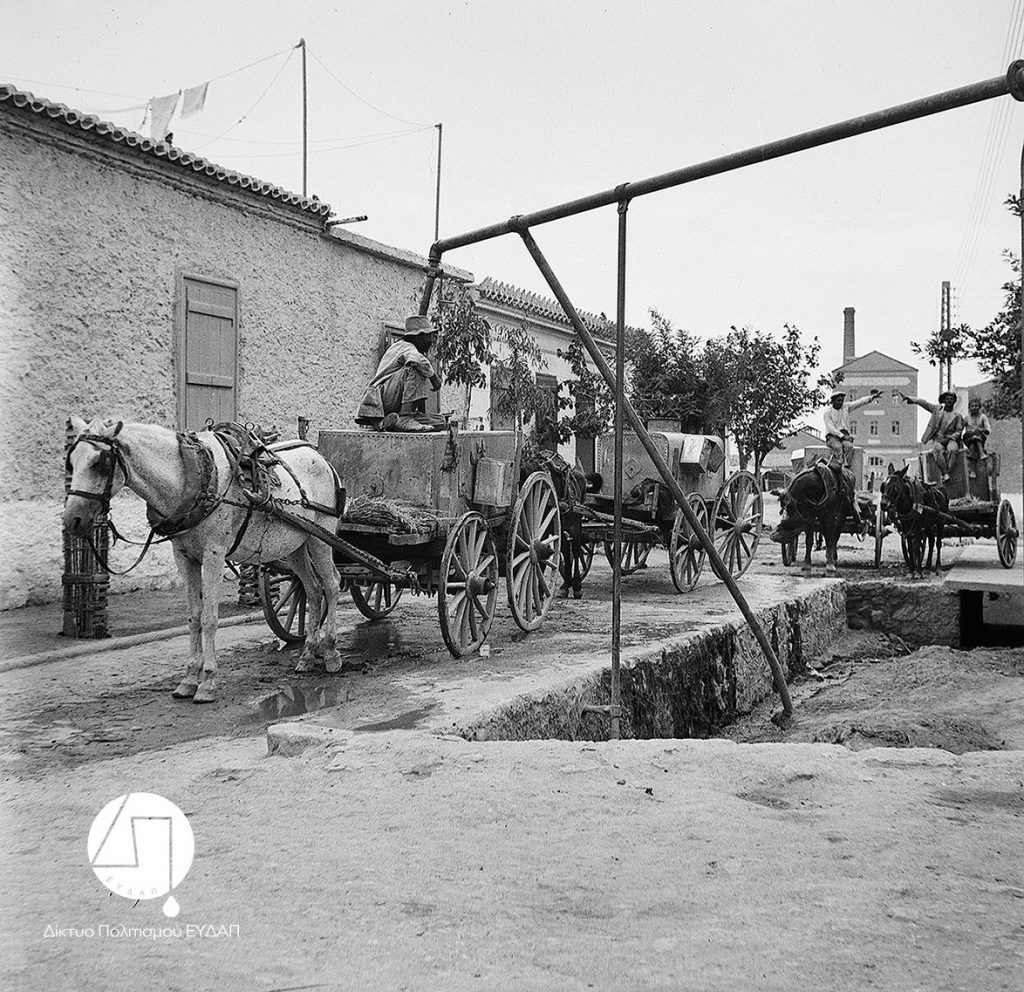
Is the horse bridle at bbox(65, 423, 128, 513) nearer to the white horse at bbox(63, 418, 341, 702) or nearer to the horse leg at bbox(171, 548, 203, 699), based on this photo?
the white horse at bbox(63, 418, 341, 702)

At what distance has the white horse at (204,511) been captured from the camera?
481 centimetres

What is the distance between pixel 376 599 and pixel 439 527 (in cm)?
186

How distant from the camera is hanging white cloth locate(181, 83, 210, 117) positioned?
4867 mm

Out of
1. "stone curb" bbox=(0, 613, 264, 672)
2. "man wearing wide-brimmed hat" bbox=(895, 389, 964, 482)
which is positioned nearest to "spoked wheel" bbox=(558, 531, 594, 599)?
"stone curb" bbox=(0, 613, 264, 672)

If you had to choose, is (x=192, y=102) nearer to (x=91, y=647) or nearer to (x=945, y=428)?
(x=91, y=647)

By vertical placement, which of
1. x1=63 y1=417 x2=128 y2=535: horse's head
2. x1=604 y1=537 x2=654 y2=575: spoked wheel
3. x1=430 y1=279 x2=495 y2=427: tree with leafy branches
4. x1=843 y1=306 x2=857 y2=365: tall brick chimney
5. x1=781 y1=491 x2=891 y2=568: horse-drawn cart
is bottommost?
x1=604 y1=537 x2=654 y2=575: spoked wheel

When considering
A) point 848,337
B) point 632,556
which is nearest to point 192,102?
point 632,556

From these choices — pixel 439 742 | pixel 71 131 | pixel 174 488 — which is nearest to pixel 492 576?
pixel 174 488

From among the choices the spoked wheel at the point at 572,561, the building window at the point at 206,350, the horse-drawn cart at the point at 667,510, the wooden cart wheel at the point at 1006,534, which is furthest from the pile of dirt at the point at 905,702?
the building window at the point at 206,350

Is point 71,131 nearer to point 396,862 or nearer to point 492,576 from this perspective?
point 492,576

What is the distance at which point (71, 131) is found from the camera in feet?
27.5

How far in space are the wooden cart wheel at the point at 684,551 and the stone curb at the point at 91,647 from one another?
15.3ft

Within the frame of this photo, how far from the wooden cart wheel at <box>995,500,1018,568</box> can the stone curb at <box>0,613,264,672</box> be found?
10.1 metres

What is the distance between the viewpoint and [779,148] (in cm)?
408
